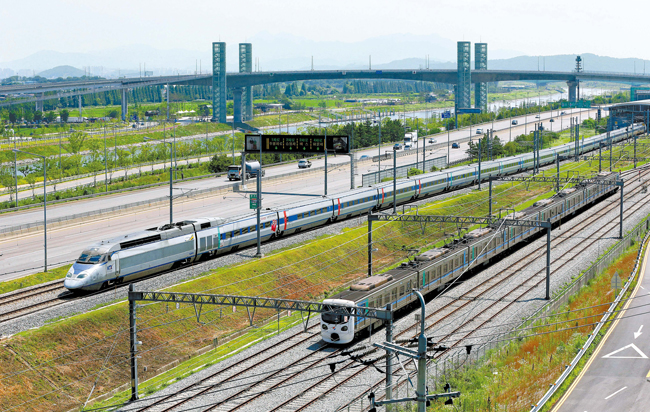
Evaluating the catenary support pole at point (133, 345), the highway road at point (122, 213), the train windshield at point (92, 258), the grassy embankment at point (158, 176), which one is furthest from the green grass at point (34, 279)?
the catenary support pole at point (133, 345)

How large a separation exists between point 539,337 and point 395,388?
9025 millimetres

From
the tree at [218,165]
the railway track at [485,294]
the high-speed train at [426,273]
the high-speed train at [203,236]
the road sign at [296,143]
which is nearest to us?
the high-speed train at [426,273]

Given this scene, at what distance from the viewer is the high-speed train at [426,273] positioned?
36469 mm

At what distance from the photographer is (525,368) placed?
3297cm

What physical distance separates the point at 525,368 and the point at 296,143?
1270 inches

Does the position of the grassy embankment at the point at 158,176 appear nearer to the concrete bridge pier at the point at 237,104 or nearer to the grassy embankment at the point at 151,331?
the grassy embankment at the point at 151,331

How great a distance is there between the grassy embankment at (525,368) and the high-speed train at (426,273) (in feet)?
19.2

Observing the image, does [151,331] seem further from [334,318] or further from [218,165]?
[218,165]

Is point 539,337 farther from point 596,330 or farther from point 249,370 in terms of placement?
point 249,370

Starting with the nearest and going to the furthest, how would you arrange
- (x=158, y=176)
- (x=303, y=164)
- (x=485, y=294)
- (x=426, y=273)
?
(x=426, y=273), (x=485, y=294), (x=158, y=176), (x=303, y=164)

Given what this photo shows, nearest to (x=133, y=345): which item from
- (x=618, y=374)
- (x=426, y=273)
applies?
(x=426, y=273)

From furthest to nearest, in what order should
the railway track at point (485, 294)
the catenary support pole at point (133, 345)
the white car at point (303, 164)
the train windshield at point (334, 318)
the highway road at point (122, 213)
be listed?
the white car at point (303, 164) → the highway road at point (122, 213) → the railway track at point (485, 294) → the train windshield at point (334, 318) → the catenary support pole at point (133, 345)

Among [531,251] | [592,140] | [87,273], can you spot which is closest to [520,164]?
[592,140]

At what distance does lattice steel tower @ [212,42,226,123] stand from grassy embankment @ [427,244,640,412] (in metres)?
137
